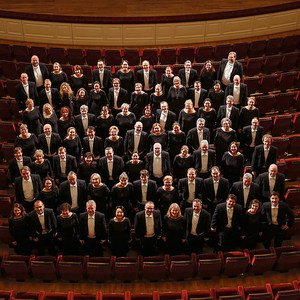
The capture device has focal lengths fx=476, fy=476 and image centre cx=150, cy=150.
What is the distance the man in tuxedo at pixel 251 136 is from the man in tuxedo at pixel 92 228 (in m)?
1.32

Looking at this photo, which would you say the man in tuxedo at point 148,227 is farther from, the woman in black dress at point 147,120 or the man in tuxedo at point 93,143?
the woman in black dress at point 147,120

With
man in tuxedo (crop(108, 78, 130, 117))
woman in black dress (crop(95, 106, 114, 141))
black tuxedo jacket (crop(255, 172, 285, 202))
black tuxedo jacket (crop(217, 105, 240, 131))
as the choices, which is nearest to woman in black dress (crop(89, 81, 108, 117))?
man in tuxedo (crop(108, 78, 130, 117))

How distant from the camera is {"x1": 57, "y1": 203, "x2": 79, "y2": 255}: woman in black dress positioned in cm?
321

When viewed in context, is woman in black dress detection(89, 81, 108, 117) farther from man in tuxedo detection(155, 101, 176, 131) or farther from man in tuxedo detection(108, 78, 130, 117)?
man in tuxedo detection(155, 101, 176, 131)

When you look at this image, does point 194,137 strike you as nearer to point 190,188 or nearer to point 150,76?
point 190,188

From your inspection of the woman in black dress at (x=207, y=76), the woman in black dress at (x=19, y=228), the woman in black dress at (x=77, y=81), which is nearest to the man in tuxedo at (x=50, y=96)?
the woman in black dress at (x=77, y=81)

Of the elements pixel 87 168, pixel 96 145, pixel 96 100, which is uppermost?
pixel 96 100

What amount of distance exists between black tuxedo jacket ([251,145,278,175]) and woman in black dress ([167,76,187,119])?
827 millimetres

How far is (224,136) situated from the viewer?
366cm

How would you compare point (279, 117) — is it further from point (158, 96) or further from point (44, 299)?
point (44, 299)

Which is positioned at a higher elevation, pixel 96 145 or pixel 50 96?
pixel 50 96

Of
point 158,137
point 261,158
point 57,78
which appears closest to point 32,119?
point 57,78

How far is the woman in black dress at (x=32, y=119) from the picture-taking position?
12.6ft

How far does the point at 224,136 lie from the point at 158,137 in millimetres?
508
